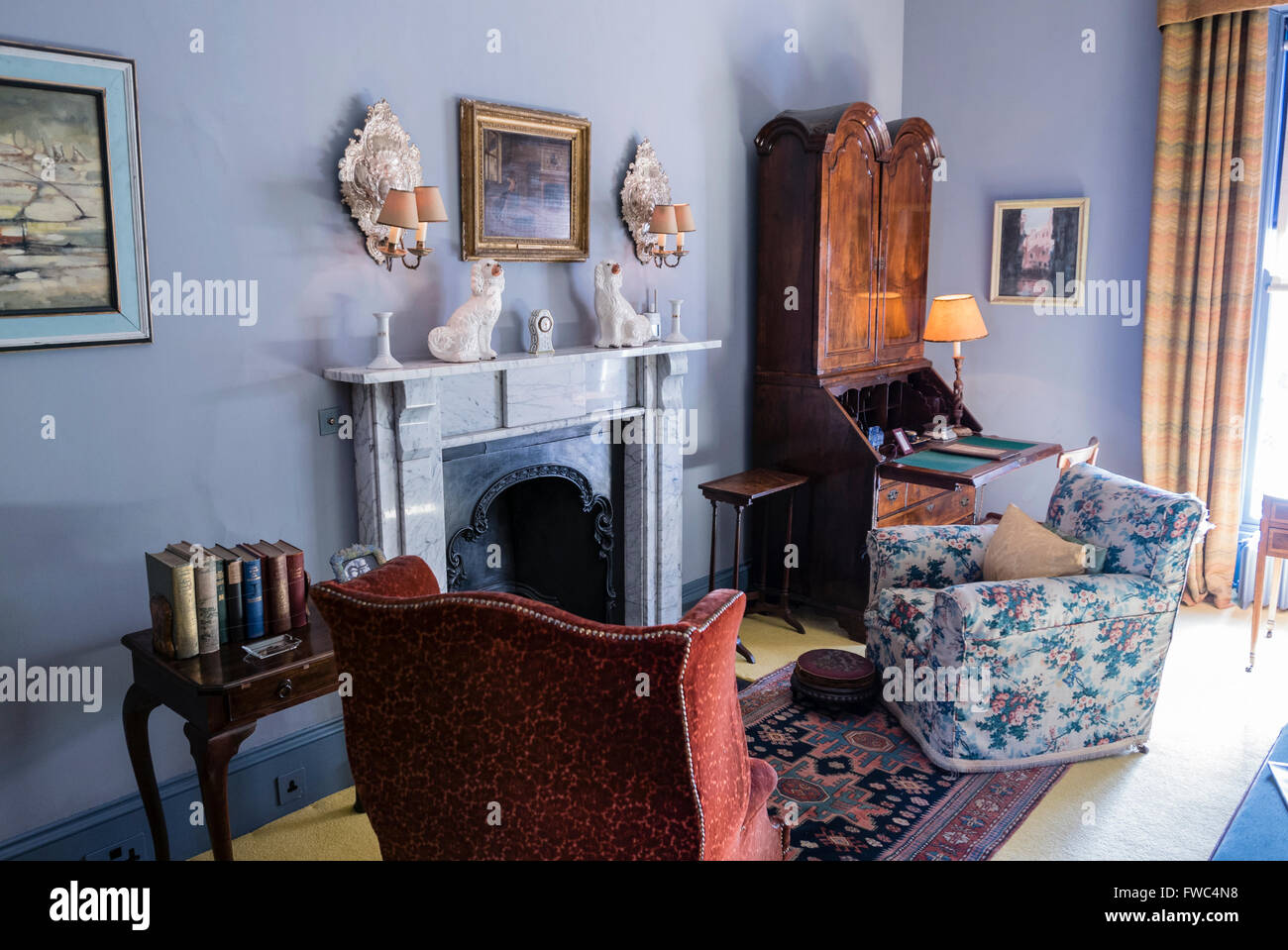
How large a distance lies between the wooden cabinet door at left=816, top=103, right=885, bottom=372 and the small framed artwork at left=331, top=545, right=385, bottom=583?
2650 millimetres

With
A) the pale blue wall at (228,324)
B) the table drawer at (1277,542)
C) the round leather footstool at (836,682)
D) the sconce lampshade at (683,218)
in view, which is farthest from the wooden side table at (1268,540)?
the pale blue wall at (228,324)

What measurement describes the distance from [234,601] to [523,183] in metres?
1.98

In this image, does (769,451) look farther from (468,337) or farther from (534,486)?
(468,337)

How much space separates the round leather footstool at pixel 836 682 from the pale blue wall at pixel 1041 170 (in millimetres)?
2474

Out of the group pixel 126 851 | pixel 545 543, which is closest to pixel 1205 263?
pixel 545 543

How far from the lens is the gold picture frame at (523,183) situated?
3.65 metres

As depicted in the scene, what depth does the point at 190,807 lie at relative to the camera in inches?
122

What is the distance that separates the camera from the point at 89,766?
2.89m

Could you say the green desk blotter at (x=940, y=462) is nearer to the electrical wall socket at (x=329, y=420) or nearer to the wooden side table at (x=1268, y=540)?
the wooden side table at (x=1268, y=540)

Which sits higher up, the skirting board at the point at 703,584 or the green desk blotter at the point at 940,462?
the green desk blotter at the point at 940,462
